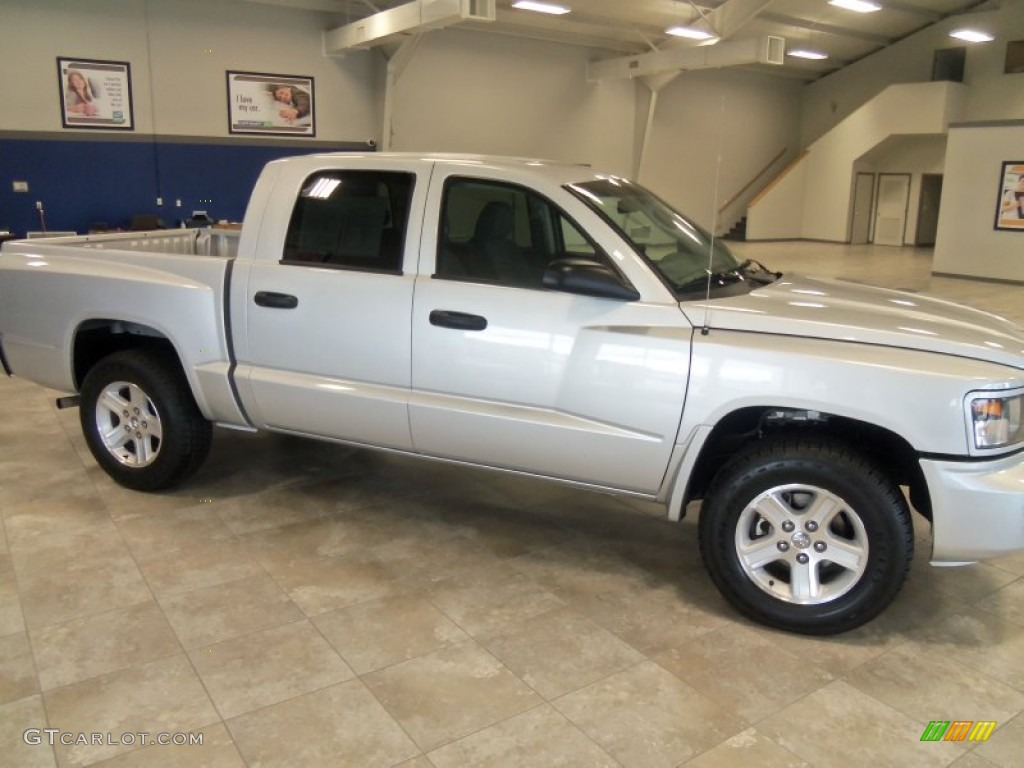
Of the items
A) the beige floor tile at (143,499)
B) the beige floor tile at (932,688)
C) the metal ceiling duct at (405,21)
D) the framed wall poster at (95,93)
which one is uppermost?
the metal ceiling duct at (405,21)

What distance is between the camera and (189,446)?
4.41 m

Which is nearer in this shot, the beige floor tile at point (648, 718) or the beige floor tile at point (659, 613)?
the beige floor tile at point (648, 718)

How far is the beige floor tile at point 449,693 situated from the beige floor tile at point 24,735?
3.26 feet

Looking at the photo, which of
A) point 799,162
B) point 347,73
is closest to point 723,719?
point 347,73

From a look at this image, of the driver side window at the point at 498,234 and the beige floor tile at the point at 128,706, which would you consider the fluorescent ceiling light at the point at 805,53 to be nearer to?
the driver side window at the point at 498,234

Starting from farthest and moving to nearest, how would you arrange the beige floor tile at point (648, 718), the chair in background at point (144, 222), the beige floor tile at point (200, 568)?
the chair in background at point (144, 222) < the beige floor tile at point (200, 568) < the beige floor tile at point (648, 718)

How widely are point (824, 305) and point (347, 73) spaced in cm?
1523

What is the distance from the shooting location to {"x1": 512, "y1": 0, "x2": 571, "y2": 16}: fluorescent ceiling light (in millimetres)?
17048

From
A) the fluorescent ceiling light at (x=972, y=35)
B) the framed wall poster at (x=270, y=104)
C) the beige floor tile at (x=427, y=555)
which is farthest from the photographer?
the fluorescent ceiling light at (x=972, y=35)

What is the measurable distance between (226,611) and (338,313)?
140cm

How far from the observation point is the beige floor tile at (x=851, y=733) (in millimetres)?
2531

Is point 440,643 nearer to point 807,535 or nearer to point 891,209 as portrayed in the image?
point 807,535

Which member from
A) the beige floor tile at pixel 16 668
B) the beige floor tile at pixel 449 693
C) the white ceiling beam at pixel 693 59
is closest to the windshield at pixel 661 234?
the beige floor tile at pixel 449 693

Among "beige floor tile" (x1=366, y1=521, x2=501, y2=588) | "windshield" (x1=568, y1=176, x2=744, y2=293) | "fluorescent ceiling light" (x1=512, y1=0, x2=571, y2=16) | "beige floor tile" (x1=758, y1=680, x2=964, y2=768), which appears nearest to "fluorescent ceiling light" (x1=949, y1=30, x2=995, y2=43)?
"fluorescent ceiling light" (x1=512, y1=0, x2=571, y2=16)
